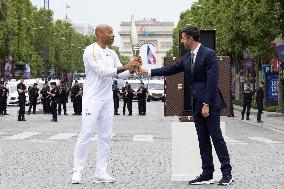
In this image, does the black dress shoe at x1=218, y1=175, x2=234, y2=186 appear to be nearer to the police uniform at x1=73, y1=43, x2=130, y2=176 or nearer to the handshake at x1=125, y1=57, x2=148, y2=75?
the police uniform at x1=73, y1=43, x2=130, y2=176

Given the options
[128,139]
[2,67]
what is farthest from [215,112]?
[2,67]

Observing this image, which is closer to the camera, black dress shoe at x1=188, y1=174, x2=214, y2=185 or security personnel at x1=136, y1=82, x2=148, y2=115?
black dress shoe at x1=188, y1=174, x2=214, y2=185

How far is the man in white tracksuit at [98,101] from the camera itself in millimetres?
10273

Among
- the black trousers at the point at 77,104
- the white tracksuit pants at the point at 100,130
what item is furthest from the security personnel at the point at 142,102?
the white tracksuit pants at the point at 100,130

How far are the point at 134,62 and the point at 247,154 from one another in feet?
20.5

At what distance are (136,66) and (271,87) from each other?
37.4 meters

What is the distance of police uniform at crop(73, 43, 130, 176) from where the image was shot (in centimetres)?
1028

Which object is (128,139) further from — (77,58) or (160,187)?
(77,58)

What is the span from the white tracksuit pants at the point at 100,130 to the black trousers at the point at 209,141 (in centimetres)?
110

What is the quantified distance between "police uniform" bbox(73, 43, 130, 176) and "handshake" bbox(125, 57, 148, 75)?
0.22 meters

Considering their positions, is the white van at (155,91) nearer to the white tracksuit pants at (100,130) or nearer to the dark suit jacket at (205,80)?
the white tracksuit pants at (100,130)

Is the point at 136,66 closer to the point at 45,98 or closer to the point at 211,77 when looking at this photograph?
the point at 211,77

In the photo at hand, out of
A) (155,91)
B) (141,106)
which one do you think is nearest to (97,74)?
(141,106)

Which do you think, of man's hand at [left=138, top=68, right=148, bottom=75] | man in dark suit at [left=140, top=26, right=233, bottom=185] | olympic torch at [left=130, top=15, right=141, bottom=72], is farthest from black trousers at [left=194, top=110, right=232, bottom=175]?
olympic torch at [left=130, top=15, right=141, bottom=72]
